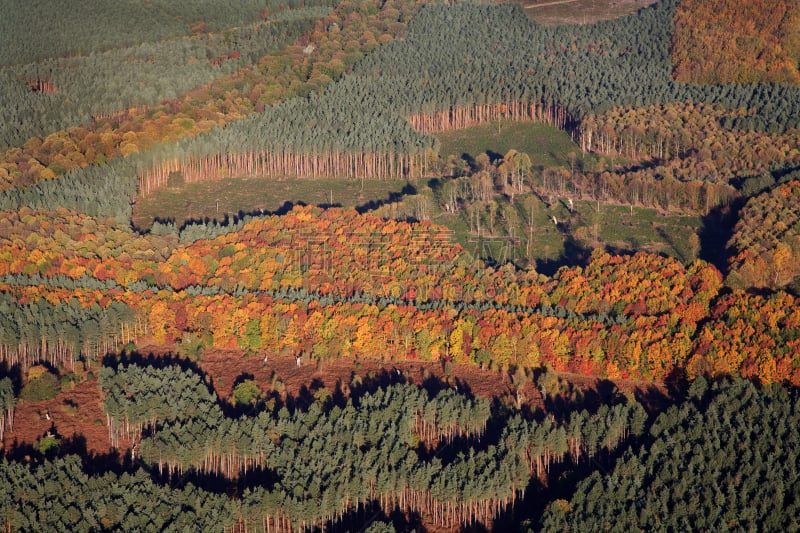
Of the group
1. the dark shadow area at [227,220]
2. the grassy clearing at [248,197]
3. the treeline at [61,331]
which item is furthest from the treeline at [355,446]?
the grassy clearing at [248,197]

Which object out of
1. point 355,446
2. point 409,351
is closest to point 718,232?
point 409,351

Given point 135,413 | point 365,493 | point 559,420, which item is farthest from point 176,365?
point 559,420

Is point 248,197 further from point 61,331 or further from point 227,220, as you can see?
point 61,331

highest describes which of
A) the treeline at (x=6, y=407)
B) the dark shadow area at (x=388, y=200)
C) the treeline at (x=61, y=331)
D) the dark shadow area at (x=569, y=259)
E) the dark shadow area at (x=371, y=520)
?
the dark shadow area at (x=388, y=200)

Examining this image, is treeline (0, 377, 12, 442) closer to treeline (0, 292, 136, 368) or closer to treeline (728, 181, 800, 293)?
treeline (0, 292, 136, 368)

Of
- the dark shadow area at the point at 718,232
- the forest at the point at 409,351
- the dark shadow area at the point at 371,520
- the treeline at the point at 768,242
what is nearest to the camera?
the dark shadow area at the point at 371,520

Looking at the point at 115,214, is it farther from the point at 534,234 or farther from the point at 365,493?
the point at 365,493

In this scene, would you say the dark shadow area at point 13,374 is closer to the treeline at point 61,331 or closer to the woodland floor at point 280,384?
the treeline at point 61,331
